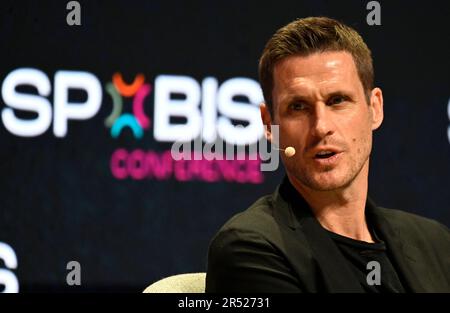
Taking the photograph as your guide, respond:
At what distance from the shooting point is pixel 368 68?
2.16 meters

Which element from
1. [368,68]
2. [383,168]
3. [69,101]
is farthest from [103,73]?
[368,68]

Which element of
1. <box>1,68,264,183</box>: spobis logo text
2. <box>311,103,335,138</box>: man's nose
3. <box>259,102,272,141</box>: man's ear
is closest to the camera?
<box>311,103,335,138</box>: man's nose

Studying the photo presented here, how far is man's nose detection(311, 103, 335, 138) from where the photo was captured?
199 centimetres

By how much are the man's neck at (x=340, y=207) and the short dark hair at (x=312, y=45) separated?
25cm

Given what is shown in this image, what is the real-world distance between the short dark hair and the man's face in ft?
0.07

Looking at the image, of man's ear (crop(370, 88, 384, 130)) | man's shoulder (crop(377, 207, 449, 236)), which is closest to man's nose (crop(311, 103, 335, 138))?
man's ear (crop(370, 88, 384, 130))

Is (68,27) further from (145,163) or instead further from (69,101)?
(145,163)

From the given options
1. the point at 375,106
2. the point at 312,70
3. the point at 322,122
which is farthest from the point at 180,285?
the point at 375,106

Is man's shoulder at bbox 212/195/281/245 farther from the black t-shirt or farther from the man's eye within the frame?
the man's eye

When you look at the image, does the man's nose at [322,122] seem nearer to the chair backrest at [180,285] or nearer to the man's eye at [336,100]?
the man's eye at [336,100]

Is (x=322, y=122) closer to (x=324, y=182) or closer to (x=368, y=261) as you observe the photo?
(x=324, y=182)
